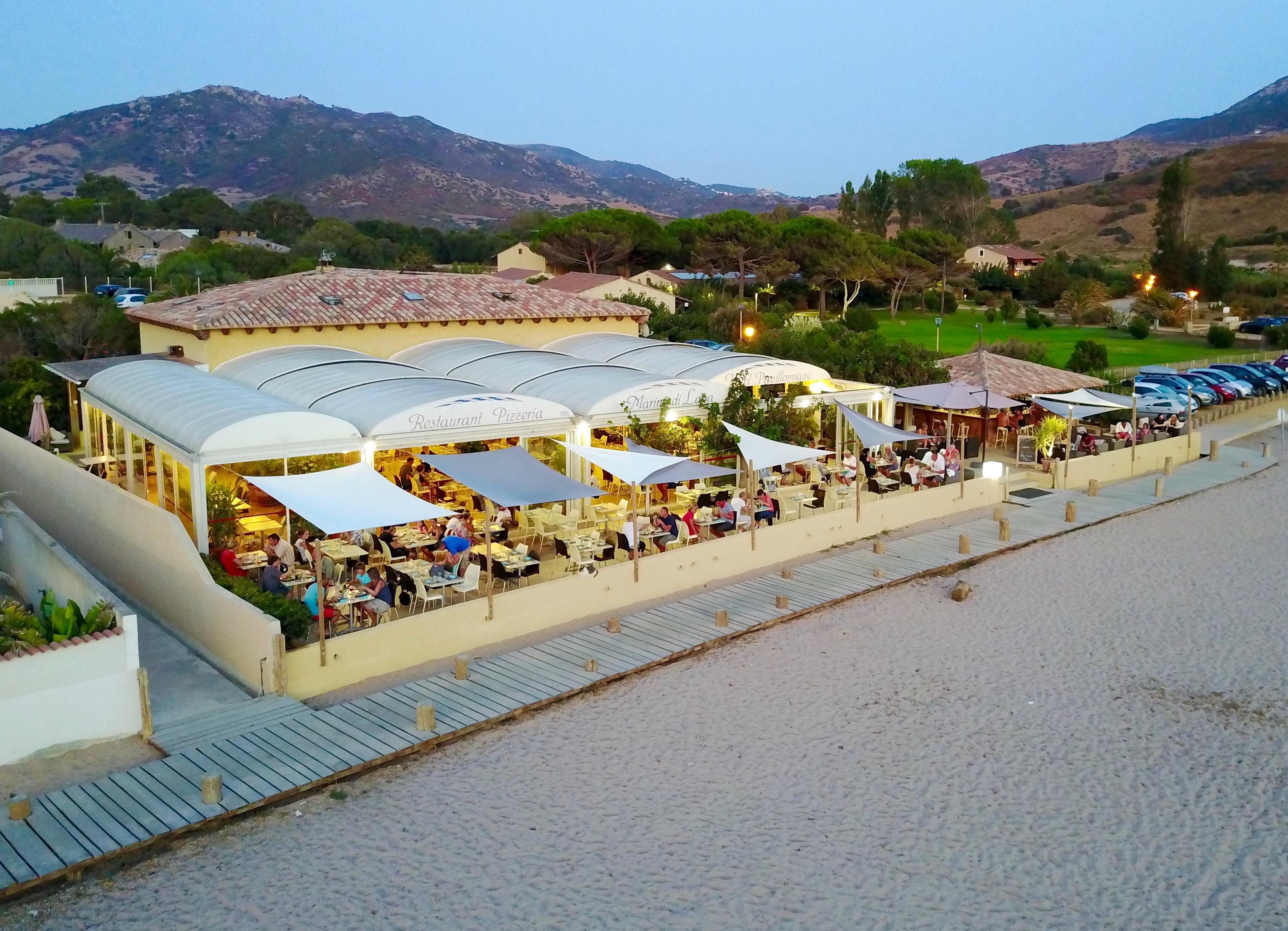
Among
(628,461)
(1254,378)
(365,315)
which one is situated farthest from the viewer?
(1254,378)

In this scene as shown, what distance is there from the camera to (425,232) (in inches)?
3430

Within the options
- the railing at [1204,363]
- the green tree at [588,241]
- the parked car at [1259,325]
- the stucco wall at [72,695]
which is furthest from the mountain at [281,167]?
the stucco wall at [72,695]

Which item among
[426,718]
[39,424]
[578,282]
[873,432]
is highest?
[578,282]

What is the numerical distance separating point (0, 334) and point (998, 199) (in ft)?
507

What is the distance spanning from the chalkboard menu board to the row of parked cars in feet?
21.6

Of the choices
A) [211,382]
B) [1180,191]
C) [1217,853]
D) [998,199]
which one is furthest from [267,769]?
[998,199]

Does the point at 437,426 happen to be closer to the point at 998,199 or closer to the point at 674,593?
the point at 674,593

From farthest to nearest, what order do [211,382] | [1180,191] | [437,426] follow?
[1180,191]
[211,382]
[437,426]

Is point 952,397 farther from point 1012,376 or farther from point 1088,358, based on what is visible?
point 1088,358

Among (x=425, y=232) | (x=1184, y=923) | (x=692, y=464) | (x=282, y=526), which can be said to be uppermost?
(x=425, y=232)

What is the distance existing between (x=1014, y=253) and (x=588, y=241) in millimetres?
41764

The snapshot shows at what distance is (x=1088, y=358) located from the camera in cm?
3472

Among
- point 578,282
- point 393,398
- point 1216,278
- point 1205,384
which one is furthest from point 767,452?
point 1216,278

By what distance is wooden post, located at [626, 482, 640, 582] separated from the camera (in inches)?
517
